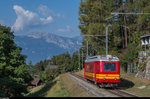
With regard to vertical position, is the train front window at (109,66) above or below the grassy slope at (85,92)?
above

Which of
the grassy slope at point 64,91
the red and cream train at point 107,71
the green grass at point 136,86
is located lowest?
the grassy slope at point 64,91

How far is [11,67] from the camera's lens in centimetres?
3612

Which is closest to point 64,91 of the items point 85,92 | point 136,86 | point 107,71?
point 107,71

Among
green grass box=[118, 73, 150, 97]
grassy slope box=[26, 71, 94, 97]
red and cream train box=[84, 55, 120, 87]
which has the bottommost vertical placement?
grassy slope box=[26, 71, 94, 97]

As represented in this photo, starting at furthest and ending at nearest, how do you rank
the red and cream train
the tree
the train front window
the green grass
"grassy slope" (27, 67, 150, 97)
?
the tree < the train front window < the red and cream train < "grassy slope" (27, 67, 150, 97) < the green grass

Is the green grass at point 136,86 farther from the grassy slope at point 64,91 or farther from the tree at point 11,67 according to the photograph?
the tree at point 11,67

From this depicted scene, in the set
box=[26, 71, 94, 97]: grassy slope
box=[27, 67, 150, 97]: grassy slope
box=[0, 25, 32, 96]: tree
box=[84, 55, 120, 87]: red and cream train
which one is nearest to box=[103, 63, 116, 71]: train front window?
box=[84, 55, 120, 87]: red and cream train

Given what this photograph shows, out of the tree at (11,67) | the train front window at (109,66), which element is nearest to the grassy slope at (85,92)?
the train front window at (109,66)

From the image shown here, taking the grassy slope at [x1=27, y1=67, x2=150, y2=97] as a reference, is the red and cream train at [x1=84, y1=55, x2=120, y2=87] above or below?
above

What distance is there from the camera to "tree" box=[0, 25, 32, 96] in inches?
1354

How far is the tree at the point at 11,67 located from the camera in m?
34.4

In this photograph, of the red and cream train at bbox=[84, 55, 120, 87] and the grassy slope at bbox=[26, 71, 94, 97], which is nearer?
the grassy slope at bbox=[26, 71, 94, 97]

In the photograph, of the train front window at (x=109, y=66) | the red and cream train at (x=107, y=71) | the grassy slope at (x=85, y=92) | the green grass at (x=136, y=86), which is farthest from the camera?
the train front window at (x=109, y=66)

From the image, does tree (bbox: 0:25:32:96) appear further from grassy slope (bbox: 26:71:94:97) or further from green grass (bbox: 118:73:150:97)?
green grass (bbox: 118:73:150:97)
